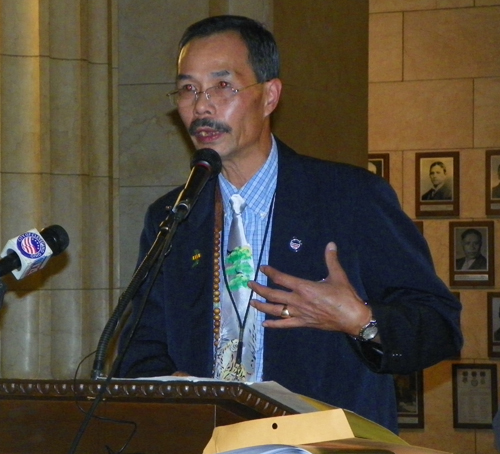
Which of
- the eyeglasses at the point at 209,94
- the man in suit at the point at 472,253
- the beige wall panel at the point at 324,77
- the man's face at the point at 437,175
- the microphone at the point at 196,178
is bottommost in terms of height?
the man in suit at the point at 472,253

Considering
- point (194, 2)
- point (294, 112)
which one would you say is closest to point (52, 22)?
point (194, 2)

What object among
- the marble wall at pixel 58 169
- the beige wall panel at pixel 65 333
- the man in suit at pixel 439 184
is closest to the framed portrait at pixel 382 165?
the man in suit at pixel 439 184

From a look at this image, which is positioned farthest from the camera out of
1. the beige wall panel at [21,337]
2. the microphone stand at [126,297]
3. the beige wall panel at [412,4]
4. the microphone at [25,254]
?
the beige wall panel at [412,4]

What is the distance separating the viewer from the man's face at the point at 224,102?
285cm

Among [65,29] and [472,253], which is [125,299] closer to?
[65,29]

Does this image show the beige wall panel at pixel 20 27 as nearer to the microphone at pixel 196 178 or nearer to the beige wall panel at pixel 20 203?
the beige wall panel at pixel 20 203

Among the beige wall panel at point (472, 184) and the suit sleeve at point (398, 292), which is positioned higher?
the beige wall panel at point (472, 184)

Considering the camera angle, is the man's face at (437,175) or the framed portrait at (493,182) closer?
the framed portrait at (493,182)

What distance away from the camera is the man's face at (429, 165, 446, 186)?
26.2 feet

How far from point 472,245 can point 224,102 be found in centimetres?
534

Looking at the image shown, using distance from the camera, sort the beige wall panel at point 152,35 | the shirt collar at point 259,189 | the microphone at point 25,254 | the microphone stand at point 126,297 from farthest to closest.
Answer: the beige wall panel at point 152,35 < the shirt collar at point 259,189 < the microphone at point 25,254 < the microphone stand at point 126,297

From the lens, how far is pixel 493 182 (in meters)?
7.89

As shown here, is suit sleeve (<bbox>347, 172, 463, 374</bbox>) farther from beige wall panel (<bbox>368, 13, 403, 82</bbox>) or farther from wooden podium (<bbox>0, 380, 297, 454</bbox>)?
beige wall panel (<bbox>368, 13, 403, 82</bbox>)

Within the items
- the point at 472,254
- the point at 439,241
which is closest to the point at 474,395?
the point at 472,254
